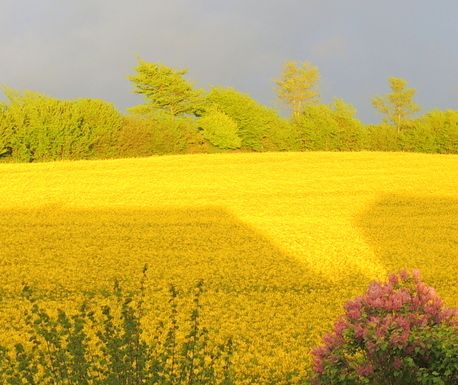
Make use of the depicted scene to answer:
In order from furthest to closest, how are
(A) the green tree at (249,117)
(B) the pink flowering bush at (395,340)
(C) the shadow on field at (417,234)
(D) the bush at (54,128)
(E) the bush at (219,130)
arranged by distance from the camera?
(A) the green tree at (249,117) → (E) the bush at (219,130) → (D) the bush at (54,128) → (C) the shadow on field at (417,234) → (B) the pink flowering bush at (395,340)

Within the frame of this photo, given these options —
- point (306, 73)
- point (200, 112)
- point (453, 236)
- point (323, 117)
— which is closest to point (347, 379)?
point (453, 236)

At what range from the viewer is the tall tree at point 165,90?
184 ft

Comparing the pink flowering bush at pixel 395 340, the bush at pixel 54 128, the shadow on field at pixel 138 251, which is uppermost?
the bush at pixel 54 128

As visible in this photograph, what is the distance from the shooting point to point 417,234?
58.9 feet

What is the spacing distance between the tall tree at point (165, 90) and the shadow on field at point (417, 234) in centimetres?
3343

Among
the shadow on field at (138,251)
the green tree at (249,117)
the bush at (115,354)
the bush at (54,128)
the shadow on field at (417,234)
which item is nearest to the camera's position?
the bush at (115,354)

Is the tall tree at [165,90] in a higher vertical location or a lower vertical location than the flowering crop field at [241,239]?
higher

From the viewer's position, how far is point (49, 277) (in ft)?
41.3

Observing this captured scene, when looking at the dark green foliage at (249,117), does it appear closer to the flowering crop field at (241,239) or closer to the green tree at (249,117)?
the green tree at (249,117)

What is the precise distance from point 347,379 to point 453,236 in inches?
525

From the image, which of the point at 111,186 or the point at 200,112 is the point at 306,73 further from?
the point at 111,186

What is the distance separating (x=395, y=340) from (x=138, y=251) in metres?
10.7

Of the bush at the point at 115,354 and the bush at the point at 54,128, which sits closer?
the bush at the point at 115,354

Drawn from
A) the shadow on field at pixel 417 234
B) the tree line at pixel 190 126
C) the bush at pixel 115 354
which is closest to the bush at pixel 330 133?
the tree line at pixel 190 126
